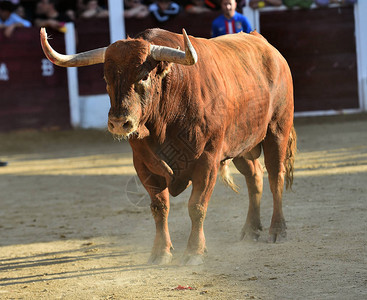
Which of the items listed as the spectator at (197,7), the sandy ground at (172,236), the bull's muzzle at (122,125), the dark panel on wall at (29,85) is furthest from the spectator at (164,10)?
the bull's muzzle at (122,125)

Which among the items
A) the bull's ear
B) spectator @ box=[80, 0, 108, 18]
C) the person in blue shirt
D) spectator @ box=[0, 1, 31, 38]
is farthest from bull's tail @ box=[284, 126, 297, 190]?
spectator @ box=[0, 1, 31, 38]

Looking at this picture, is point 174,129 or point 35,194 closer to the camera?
point 174,129

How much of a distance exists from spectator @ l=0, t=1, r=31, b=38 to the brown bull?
716 centimetres

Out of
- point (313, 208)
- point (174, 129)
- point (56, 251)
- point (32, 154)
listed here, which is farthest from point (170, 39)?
point (32, 154)

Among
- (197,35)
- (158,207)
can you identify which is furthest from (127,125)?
(197,35)

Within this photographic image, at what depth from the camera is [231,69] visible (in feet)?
13.3

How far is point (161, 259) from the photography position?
12.6 ft

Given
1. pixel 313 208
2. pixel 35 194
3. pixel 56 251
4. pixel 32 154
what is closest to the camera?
pixel 56 251

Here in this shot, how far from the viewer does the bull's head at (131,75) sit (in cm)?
337

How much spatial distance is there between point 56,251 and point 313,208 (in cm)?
174

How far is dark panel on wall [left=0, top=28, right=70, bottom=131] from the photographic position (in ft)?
35.7

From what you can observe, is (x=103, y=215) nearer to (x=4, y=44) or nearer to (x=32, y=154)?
(x=32, y=154)

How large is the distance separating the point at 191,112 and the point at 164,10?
24.8 ft

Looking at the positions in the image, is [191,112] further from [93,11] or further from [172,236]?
[93,11]
